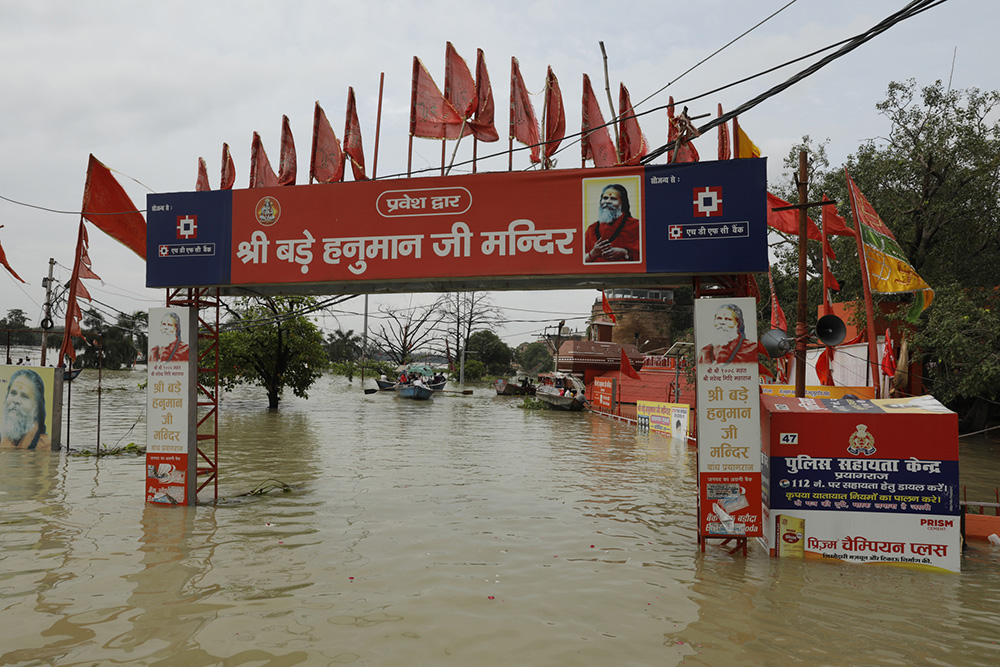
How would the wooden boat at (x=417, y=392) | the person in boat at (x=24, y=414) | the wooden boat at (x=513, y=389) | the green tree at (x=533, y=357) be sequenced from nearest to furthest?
the person in boat at (x=24, y=414), the wooden boat at (x=417, y=392), the wooden boat at (x=513, y=389), the green tree at (x=533, y=357)

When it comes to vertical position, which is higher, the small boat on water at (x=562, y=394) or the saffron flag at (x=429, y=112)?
the saffron flag at (x=429, y=112)

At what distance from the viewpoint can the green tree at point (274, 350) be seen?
3000cm

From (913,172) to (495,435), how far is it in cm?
1802

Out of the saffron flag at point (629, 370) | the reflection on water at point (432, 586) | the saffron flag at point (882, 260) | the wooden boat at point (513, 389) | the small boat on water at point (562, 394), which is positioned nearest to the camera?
the reflection on water at point (432, 586)

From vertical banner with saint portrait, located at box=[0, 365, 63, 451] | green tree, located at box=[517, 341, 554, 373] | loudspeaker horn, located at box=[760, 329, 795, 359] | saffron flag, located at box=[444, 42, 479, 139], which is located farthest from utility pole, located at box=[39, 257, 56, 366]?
green tree, located at box=[517, 341, 554, 373]

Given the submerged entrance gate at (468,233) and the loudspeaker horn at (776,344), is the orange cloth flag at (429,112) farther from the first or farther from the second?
the loudspeaker horn at (776,344)

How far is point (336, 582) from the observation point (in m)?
6.65

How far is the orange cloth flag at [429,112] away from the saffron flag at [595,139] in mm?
2093

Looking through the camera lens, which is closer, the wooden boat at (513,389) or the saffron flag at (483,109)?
the saffron flag at (483,109)

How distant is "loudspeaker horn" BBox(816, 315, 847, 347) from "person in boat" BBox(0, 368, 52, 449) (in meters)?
18.2

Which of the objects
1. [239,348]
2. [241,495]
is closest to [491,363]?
[239,348]

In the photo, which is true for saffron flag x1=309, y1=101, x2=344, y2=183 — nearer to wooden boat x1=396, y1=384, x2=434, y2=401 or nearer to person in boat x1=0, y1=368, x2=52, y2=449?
person in boat x1=0, y1=368, x2=52, y2=449

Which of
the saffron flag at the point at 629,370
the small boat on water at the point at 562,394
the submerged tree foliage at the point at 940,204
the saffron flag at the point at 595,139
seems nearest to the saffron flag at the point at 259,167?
the saffron flag at the point at 595,139

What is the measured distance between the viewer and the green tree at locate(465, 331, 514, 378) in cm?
9280
